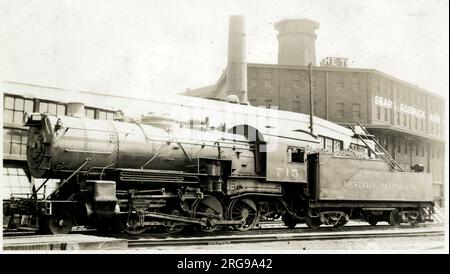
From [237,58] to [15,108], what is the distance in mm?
17468

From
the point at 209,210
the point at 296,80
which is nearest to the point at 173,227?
the point at 209,210

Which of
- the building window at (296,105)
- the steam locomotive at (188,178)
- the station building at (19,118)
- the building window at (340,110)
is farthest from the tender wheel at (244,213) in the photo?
the building window at (340,110)

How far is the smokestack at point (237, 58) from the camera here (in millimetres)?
34447

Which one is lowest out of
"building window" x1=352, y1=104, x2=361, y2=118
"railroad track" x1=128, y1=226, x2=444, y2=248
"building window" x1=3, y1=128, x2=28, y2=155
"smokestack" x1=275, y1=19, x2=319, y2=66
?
"railroad track" x1=128, y1=226, x2=444, y2=248

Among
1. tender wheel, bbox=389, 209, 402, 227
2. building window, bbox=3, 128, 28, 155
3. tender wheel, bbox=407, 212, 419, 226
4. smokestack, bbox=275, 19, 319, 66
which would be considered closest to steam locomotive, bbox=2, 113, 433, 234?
tender wheel, bbox=389, 209, 402, 227

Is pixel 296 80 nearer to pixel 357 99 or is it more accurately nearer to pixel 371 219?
pixel 357 99

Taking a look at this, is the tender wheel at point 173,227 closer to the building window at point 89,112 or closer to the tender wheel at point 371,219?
the tender wheel at point 371,219

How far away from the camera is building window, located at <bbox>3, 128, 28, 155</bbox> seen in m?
21.5

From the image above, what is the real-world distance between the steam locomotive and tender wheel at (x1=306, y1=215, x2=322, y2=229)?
33 millimetres

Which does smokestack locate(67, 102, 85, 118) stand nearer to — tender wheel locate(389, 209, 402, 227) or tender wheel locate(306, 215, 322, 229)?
tender wheel locate(306, 215, 322, 229)

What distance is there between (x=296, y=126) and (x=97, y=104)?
→ 1506 cm

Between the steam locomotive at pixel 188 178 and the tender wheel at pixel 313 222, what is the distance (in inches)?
1.3

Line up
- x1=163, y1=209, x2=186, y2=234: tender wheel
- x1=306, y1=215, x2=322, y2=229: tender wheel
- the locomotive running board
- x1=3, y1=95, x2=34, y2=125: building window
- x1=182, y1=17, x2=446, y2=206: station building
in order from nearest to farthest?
the locomotive running board → x1=163, y1=209, x2=186, y2=234: tender wheel → x1=306, y1=215, x2=322, y2=229: tender wheel → x1=3, y1=95, x2=34, y2=125: building window → x1=182, y1=17, x2=446, y2=206: station building

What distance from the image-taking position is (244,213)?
46.2 ft
